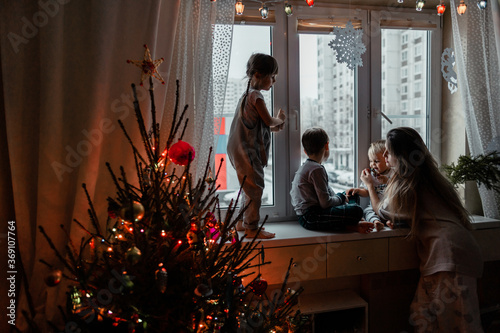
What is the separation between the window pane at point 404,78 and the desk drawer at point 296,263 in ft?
3.15

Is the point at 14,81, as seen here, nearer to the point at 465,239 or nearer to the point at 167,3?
the point at 167,3

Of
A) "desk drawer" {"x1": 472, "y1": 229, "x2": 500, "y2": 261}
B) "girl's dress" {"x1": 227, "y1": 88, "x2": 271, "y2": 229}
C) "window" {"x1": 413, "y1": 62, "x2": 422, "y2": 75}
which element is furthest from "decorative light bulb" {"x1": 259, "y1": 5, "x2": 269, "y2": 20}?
"desk drawer" {"x1": 472, "y1": 229, "x2": 500, "y2": 261}

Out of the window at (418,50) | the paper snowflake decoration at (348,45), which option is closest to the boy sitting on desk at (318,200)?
the paper snowflake decoration at (348,45)

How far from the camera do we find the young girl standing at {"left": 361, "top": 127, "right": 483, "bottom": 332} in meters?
1.66

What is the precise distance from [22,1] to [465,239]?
7.14 feet

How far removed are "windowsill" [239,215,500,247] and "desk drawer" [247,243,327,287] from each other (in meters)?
0.03

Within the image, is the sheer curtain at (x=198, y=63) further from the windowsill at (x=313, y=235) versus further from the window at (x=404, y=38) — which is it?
the window at (x=404, y=38)

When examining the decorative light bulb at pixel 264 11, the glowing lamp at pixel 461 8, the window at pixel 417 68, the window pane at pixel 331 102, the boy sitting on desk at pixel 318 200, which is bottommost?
the boy sitting on desk at pixel 318 200

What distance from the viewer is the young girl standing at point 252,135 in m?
1.64

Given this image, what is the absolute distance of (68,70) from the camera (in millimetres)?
1392

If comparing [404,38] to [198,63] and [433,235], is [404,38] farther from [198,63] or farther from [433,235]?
[198,63]

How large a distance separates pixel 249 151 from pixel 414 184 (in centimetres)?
86

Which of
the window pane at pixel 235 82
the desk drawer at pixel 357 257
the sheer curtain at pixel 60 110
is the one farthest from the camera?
the window pane at pixel 235 82

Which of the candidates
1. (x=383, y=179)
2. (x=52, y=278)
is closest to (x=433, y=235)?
(x=383, y=179)
